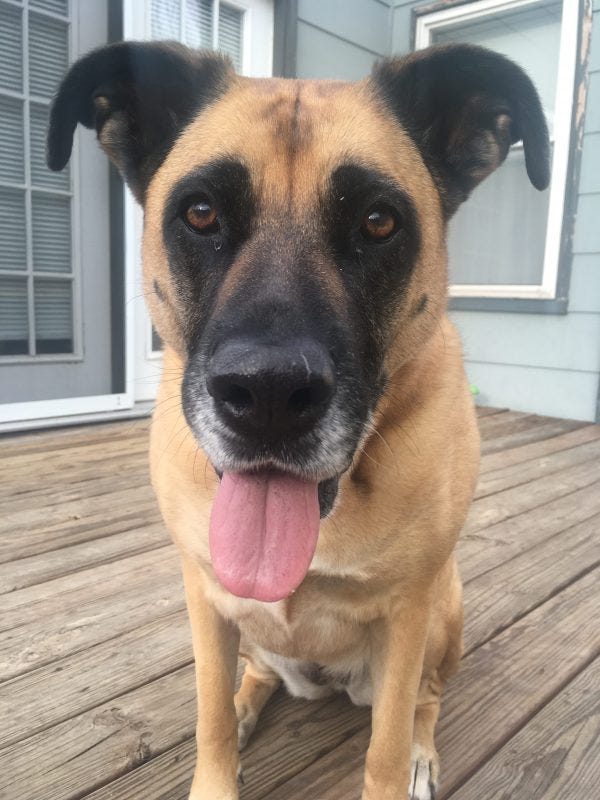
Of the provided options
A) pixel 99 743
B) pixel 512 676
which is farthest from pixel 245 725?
pixel 512 676

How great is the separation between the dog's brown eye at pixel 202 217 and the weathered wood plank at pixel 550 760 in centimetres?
116

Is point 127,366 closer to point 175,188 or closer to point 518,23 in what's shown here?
point 175,188

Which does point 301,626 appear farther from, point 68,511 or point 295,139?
point 68,511

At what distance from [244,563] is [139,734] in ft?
1.95

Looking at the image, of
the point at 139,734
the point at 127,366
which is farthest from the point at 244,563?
the point at 127,366

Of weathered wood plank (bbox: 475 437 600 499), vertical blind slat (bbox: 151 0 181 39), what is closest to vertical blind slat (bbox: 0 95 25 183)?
vertical blind slat (bbox: 151 0 181 39)

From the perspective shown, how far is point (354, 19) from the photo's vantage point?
4523 millimetres

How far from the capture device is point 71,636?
174 centimetres

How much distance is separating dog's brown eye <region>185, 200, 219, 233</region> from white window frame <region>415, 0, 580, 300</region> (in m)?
3.45

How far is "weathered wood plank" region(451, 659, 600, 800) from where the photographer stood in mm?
1317

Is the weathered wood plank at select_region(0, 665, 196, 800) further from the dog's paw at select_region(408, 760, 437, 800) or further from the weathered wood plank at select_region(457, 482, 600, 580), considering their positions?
the weathered wood plank at select_region(457, 482, 600, 580)

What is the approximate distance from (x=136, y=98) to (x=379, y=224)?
600mm

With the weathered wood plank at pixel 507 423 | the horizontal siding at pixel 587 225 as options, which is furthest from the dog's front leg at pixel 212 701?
the horizontal siding at pixel 587 225

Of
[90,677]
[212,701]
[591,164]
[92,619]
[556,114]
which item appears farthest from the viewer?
[556,114]
